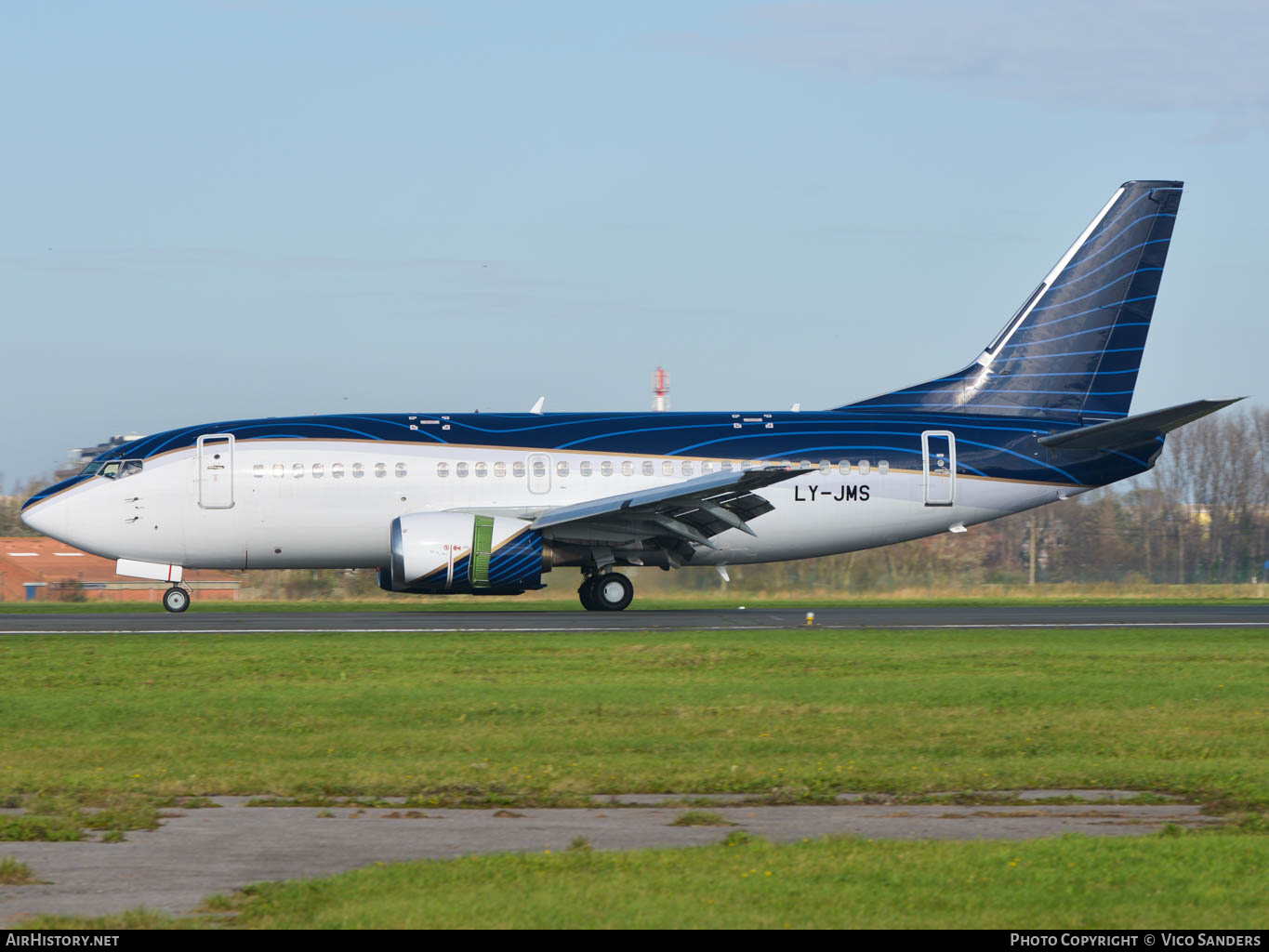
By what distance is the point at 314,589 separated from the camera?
44.1 meters

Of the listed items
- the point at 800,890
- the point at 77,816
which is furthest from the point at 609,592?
the point at 800,890

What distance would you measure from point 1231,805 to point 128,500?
1022 inches

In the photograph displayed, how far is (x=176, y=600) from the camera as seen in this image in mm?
31641

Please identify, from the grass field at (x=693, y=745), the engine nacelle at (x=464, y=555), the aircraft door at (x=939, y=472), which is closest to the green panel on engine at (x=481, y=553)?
the engine nacelle at (x=464, y=555)

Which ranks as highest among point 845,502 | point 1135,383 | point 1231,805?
point 1135,383

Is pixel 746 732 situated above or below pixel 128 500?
below

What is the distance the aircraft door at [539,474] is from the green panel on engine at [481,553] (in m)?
2.14

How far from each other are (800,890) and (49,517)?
2732 centimetres

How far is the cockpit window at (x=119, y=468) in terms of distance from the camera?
101 feet

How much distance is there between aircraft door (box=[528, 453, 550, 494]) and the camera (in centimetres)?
3084

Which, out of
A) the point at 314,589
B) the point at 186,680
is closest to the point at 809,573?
the point at 314,589

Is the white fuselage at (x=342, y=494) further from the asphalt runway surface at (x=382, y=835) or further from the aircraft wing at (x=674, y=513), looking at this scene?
the asphalt runway surface at (x=382, y=835)
